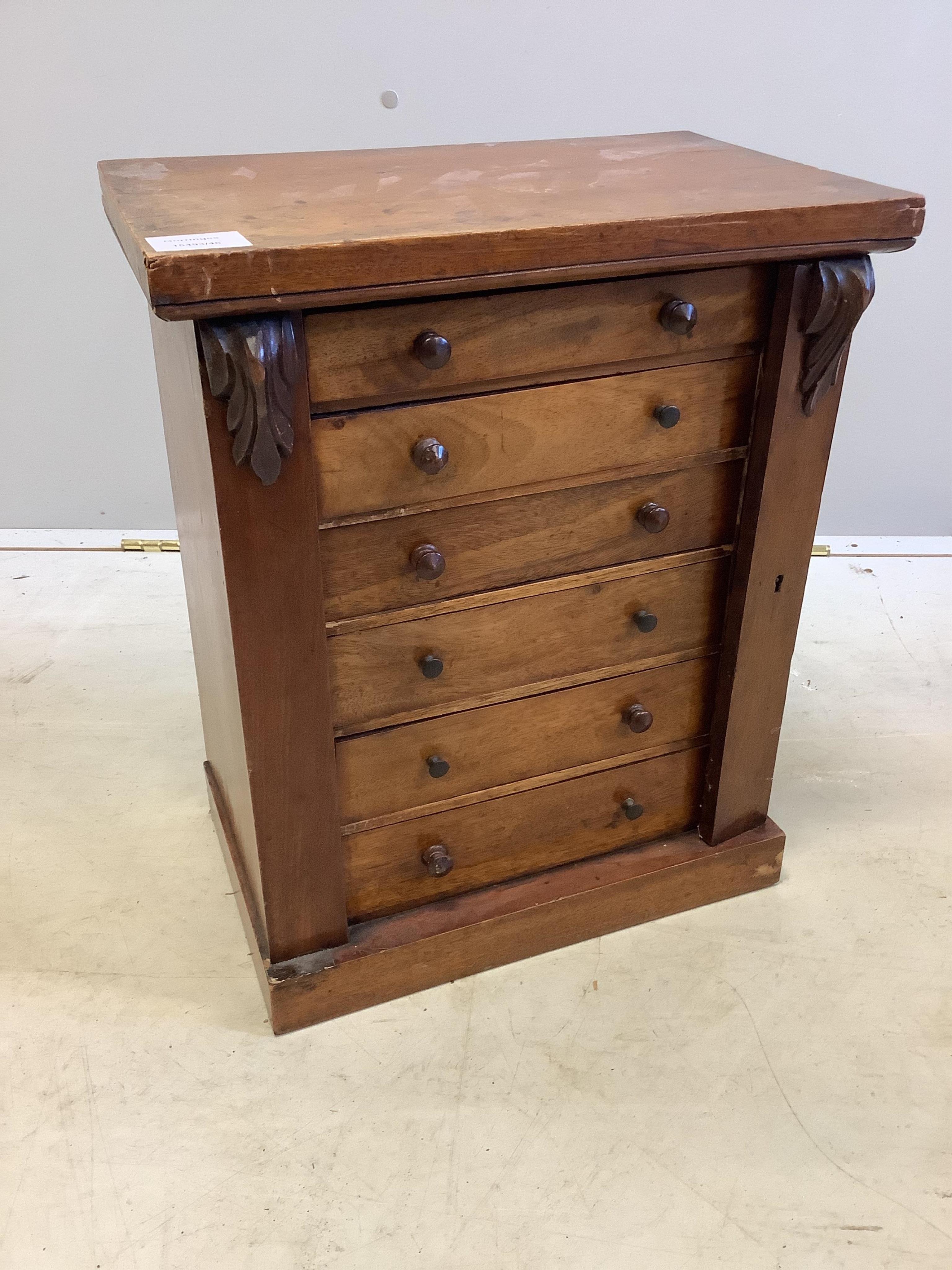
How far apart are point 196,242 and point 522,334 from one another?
37 centimetres

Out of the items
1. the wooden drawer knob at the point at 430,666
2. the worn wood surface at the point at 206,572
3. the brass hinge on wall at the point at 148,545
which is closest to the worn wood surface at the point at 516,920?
the worn wood surface at the point at 206,572

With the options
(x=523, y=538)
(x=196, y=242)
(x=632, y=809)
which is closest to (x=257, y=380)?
(x=196, y=242)

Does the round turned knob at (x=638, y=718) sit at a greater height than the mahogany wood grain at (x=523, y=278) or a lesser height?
lesser

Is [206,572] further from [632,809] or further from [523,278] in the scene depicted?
[632,809]

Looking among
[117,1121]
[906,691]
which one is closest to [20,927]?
[117,1121]

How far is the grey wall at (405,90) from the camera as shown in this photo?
222 cm

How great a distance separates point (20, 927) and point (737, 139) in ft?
7.00

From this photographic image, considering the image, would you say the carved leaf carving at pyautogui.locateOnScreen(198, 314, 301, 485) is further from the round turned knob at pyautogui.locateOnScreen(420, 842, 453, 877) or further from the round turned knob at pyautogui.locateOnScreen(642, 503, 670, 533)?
the round turned knob at pyautogui.locateOnScreen(420, 842, 453, 877)

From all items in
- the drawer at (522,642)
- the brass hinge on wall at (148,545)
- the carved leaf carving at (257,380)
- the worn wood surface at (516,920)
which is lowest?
the brass hinge on wall at (148,545)

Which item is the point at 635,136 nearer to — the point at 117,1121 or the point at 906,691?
the point at 906,691

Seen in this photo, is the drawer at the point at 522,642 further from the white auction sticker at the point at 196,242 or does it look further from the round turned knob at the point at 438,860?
the white auction sticker at the point at 196,242

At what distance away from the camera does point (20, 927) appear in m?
1.67

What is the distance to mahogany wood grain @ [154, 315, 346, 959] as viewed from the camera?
1181 mm

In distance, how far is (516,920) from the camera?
1.60 metres
